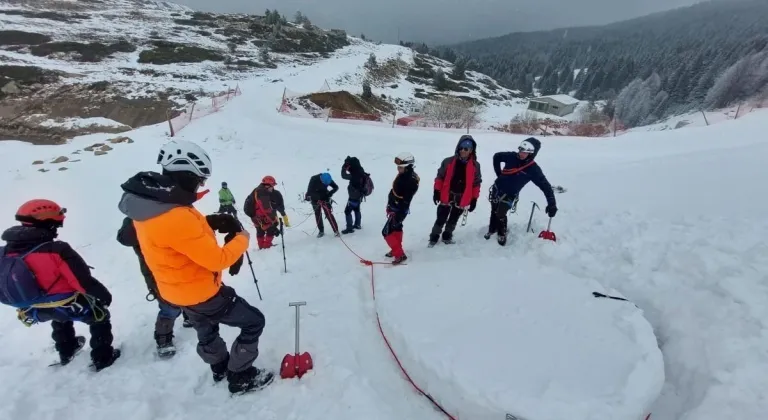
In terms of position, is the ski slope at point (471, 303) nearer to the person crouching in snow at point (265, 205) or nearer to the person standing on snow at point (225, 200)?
the person crouching in snow at point (265, 205)

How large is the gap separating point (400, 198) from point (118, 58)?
229ft

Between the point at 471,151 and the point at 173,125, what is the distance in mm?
22147

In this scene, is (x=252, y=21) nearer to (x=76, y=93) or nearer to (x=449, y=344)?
(x=76, y=93)

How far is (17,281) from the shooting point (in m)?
3.66

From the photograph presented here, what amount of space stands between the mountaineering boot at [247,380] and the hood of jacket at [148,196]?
2.07 meters

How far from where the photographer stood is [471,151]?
266 inches

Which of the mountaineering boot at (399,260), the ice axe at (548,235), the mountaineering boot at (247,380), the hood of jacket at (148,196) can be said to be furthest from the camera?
the mountaineering boot at (399,260)

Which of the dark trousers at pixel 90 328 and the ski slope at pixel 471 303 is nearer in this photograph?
the ski slope at pixel 471 303

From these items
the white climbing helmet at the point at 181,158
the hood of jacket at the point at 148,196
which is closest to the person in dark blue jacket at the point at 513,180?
the white climbing helmet at the point at 181,158

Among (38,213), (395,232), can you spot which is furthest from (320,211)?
(38,213)

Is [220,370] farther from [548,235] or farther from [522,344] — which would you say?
[548,235]

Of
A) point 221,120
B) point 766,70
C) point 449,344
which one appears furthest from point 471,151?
point 766,70

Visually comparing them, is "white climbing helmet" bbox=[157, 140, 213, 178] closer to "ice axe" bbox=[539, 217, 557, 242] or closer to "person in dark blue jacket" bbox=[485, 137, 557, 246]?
"person in dark blue jacket" bbox=[485, 137, 557, 246]

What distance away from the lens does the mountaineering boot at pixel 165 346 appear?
477 centimetres
